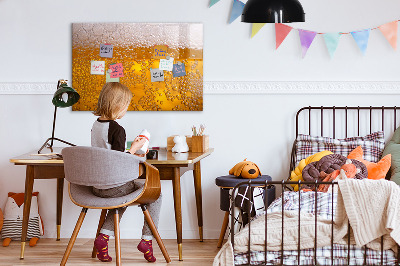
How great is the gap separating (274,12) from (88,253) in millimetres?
1995

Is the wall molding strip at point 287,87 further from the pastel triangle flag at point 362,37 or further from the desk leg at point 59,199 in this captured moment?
the desk leg at point 59,199

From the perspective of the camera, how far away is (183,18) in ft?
14.4

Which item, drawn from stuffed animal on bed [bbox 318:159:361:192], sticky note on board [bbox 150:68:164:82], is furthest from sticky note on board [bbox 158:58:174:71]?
stuffed animal on bed [bbox 318:159:361:192]

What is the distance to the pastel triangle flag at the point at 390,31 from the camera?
4289 mm

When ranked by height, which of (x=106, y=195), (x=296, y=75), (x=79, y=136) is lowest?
(x=106, y=195)

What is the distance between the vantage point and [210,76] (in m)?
4.40

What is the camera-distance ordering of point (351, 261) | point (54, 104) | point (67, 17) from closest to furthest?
point (351, 261)
point (54, 104)
point (67, 17)

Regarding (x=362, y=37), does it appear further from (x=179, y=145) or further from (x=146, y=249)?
(x=146, y=249)

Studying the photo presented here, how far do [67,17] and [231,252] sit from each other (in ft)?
7.54

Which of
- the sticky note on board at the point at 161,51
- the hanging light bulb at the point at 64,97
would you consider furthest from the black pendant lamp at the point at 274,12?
the hanging light bulb at the point at 64,97

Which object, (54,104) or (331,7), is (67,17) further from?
(331,7)

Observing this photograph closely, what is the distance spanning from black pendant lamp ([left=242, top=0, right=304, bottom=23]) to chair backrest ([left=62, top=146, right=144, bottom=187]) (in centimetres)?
99

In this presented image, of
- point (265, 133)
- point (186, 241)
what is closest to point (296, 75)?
point (265, 133)

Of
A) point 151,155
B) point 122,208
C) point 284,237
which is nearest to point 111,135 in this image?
point 151,155
